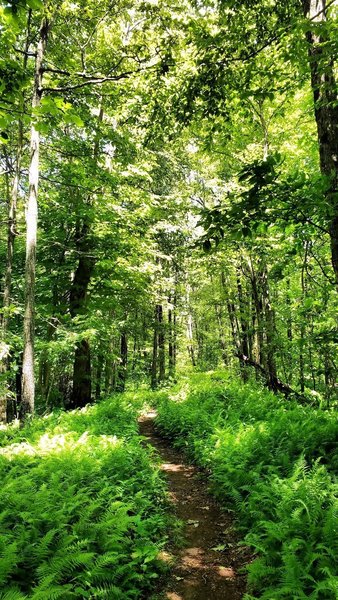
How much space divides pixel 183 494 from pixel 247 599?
3454 mm

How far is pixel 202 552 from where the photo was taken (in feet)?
16.8

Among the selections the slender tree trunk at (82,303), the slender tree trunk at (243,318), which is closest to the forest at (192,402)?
the slender tree trunk at (82,303)

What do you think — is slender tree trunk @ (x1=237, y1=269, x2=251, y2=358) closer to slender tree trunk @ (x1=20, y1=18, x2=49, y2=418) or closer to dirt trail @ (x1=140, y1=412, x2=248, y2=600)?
dirt trail @ (x1=140, y1=412, x2=248, y2=600)

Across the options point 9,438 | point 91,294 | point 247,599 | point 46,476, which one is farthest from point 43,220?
point 247,599

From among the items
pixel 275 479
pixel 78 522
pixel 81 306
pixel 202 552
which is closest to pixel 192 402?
pixel 81 306

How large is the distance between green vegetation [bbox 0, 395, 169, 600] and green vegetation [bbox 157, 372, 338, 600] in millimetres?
1266

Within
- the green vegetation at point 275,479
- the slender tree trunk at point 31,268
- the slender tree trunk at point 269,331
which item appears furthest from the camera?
the slender tree trunk at point 269,331

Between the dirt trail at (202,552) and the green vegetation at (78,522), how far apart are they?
0.33 m

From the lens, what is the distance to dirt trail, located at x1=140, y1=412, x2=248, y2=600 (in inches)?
169

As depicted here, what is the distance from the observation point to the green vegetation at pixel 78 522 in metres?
3.55

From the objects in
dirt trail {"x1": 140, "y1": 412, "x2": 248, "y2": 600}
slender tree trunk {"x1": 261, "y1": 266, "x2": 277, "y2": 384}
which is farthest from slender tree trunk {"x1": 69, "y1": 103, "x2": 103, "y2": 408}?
dirt trail {"x1": 140, "y1": 412, "x2": 248, "y2": 600}

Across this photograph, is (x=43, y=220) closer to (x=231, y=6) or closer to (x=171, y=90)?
(x=171, y=90)

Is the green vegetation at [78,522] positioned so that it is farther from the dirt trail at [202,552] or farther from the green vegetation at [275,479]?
the green vegetation at [275,479]

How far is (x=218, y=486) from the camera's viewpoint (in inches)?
270
